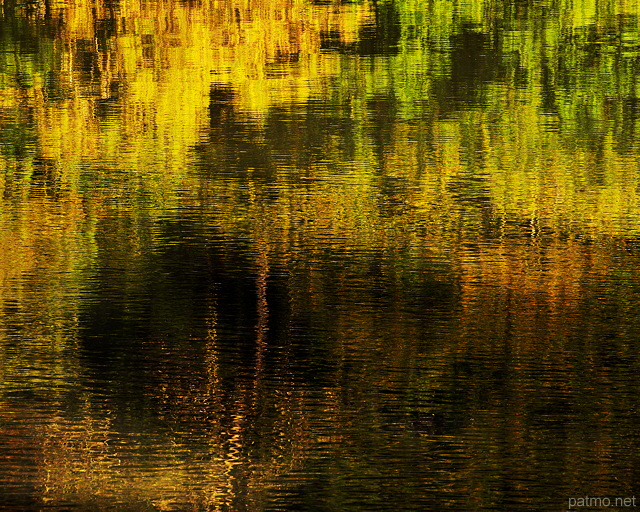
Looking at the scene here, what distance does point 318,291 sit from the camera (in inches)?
249

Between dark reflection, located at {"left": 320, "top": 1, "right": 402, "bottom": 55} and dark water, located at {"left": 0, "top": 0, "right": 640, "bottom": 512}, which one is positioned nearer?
dark water, located at {"left": 0, "top": 0, "right": 640, "bottom": 512}

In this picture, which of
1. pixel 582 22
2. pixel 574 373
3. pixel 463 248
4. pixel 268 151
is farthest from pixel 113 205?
pixel 582 22

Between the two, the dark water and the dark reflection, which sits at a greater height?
the dark reflection

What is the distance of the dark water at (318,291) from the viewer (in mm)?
4512

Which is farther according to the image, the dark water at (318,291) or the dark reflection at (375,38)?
the dark reflection at (375,38)

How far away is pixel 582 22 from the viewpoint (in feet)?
56.0

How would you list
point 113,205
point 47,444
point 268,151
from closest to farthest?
point 47,444 → point 113,205 → point 268,151

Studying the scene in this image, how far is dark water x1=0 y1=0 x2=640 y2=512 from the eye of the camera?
4.51 meters

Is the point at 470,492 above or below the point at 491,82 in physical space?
below

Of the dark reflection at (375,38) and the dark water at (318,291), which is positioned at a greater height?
the dark reflection at (375,38)

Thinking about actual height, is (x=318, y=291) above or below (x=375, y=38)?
below

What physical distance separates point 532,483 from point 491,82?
8.63 meters

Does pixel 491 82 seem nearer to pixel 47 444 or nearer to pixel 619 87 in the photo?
pixel 619 87

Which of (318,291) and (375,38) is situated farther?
(375,38)
